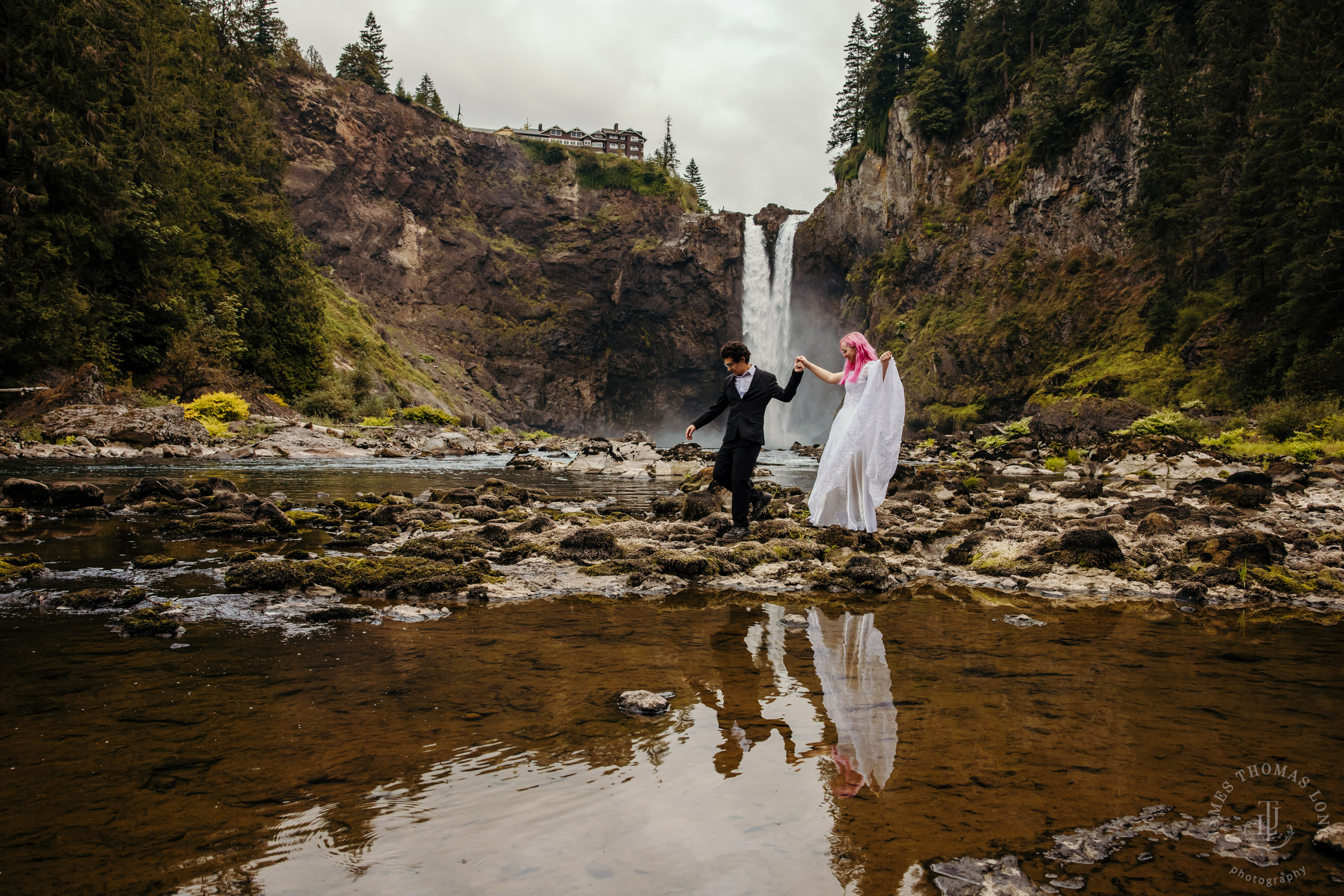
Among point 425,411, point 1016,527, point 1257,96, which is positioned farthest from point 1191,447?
point 425,411

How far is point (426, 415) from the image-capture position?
139 ft

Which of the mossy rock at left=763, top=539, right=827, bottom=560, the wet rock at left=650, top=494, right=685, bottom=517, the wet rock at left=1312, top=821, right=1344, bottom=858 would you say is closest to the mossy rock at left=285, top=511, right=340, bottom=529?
the wet rock at left=650, top=494, right=685, bottom=517

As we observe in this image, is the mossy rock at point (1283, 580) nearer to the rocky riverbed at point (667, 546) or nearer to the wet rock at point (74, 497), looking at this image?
the rocky riverbed at point (667, 546)

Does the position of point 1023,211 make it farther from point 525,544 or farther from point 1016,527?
point 525,544

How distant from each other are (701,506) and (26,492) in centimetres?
1039

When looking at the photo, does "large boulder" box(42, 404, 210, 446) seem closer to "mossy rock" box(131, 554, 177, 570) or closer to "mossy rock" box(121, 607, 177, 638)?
"mossy rock" box(131, 554, 177, 570)

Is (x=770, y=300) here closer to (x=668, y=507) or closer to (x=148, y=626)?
(x=668, y=507)

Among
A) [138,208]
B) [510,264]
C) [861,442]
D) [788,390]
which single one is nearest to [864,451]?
[861,442]

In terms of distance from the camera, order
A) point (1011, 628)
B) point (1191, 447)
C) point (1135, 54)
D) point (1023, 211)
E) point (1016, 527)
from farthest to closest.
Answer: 1. point (1023, 211)
2. point (1135, 54)
3. point (1191, 447)
4. point (1016, 527)
5. point (1011, 628)

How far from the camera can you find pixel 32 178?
23.0 meters

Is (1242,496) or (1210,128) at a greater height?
(1210,128)

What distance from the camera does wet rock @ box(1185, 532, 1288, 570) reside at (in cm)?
707

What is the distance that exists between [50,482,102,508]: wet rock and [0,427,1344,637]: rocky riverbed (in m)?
0.03

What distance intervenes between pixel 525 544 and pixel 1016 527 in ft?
21.9
